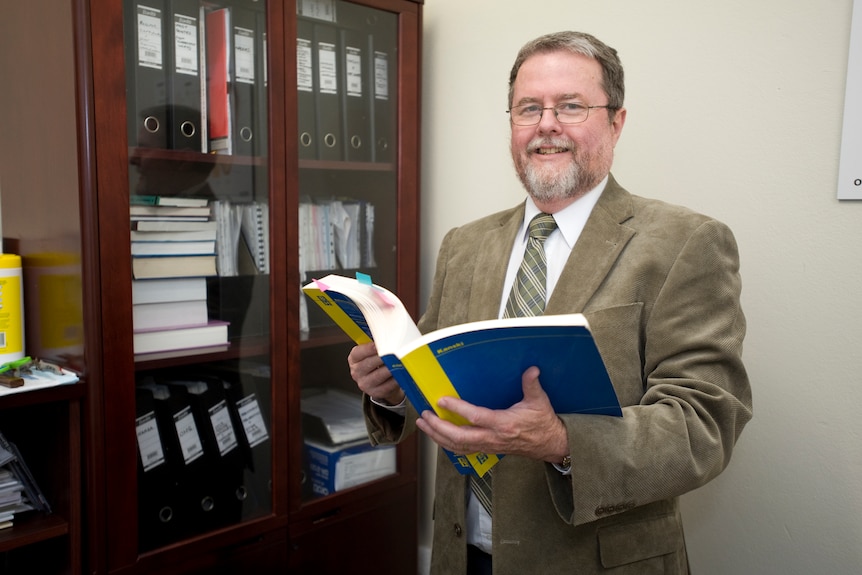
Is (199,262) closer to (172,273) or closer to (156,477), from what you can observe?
(172,273)

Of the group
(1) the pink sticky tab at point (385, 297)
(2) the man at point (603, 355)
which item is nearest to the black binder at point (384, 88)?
(2) the man at point (603, 355)

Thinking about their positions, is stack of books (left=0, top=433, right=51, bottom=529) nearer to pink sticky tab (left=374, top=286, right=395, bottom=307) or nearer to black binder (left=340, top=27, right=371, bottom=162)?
pink sticky tab (left=374, top=286, right=395, bottom=307)

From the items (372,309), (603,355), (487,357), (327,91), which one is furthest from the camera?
(327,91)

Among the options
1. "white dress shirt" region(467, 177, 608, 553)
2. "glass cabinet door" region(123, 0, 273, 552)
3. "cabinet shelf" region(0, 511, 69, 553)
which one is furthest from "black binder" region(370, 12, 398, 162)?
"cabinet shelf" region(0, 511, 69, 553)

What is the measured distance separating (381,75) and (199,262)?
783mm

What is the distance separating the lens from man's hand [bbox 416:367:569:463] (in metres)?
0.87

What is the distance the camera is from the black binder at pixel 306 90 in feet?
5.98

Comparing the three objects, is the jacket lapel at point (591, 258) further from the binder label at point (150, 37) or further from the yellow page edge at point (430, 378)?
the binder label at point (150, 37)

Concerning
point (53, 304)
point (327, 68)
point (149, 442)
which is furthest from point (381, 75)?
point (149, 442)

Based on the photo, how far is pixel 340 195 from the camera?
1.98 metres

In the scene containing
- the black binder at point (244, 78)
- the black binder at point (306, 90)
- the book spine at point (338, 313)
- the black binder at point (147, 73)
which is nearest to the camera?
the book spine at point (338, 313)

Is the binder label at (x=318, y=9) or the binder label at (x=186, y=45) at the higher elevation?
the binder label at (x=318, y=9)

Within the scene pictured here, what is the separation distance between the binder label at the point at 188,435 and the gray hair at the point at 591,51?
1.16 meters

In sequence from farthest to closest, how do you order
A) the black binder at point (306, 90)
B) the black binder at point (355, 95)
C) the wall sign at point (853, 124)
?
1. the black binder at point (355, 95)
2. the black binder at point (306, 90)
3. the wall sign at point (853, 124)
